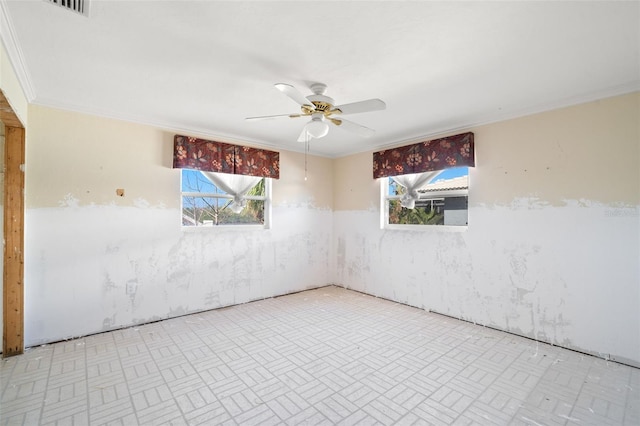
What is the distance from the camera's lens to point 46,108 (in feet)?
9.95

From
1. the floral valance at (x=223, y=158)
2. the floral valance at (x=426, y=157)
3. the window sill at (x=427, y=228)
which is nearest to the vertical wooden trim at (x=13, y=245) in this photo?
the floral valance at (x=223, y=158)

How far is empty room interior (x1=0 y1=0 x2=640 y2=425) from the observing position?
76.0 inches

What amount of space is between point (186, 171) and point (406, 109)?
9.79 ft

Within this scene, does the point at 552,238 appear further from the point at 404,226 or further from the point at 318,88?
the point at 318,88

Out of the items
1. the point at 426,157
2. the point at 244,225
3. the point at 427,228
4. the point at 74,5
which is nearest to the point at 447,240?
the point at 427,228

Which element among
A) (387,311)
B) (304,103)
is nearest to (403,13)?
(304,103)

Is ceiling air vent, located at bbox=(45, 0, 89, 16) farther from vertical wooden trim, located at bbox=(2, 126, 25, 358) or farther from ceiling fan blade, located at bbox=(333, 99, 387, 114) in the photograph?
vertical wooden trim, located at bbox=(2, 126, 25, 358)

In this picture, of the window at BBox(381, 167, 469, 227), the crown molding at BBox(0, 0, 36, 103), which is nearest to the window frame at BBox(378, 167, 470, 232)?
the window at BBox(381, 167, 469, 227)

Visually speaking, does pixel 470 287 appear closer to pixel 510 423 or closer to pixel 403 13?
pixel 510 423

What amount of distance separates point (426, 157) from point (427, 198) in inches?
24.2

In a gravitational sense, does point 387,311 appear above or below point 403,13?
below

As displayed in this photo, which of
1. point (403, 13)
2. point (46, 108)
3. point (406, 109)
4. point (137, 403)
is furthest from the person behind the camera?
point (406, 109)

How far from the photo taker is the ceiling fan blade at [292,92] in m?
2.07

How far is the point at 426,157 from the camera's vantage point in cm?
406
